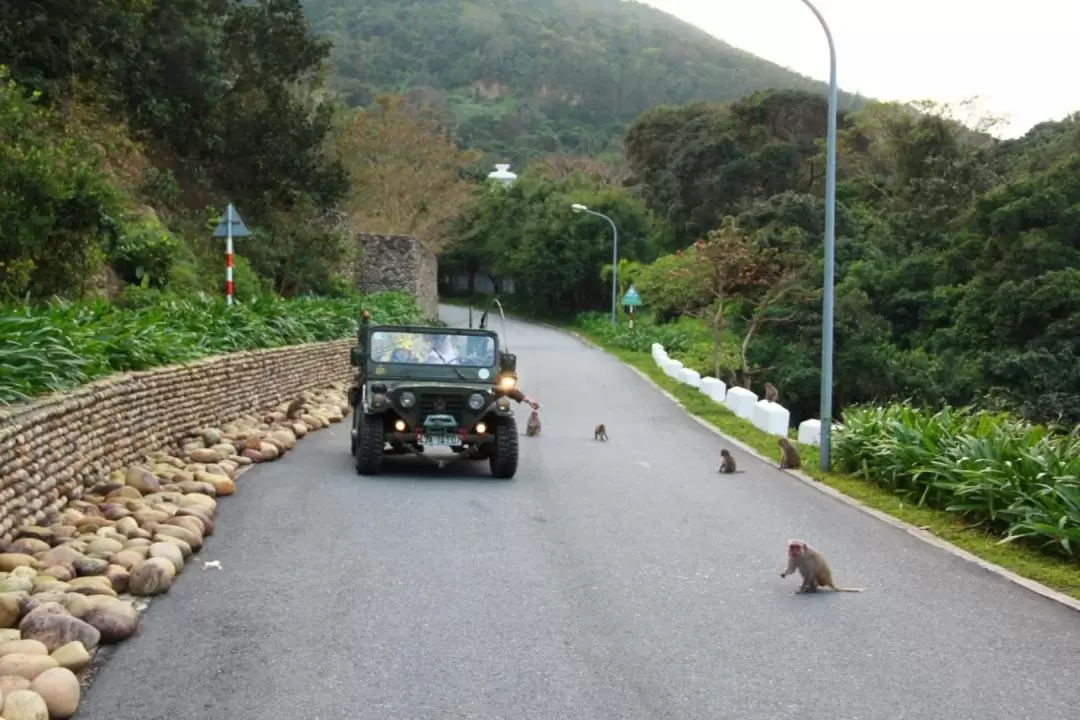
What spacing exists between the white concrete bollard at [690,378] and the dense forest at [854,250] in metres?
1.67

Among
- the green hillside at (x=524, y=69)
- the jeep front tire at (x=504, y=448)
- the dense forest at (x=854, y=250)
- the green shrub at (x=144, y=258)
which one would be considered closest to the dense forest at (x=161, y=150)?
the green shrub at (x=144, y=258)

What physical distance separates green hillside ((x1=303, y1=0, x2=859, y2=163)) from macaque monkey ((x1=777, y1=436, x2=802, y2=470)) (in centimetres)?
11164

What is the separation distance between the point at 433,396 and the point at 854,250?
33.8m

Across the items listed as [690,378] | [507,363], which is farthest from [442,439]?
[690,378]

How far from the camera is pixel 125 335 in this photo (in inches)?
569

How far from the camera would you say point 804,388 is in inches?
1492

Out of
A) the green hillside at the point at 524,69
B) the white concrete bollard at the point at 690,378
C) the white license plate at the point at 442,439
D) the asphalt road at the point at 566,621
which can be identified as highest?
the green hillside at the point at 524,69

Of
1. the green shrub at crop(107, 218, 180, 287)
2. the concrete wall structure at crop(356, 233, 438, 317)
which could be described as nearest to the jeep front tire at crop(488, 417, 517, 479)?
the green shrub at crop(107, 218, 180, 287)

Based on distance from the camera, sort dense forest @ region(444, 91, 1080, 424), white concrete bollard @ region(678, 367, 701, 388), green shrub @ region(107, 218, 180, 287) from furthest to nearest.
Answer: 1. dense forest @ region(444, 91, 1080, 424)
2. white concrete bollard @ region(678, 367, 701, 388)
3. green shrub @ region(107, 218, 180, 287)

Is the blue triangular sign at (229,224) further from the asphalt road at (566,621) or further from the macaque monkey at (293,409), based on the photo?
the asphalt road at (566,621)

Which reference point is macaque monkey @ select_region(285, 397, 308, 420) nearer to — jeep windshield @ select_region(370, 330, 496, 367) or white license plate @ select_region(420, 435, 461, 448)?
jeep windshield @ select_region(370, 330, 496, 367)

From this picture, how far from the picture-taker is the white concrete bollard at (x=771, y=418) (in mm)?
22578

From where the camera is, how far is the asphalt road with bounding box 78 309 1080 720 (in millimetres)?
6480

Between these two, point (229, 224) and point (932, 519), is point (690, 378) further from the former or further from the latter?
point (932, 519)
